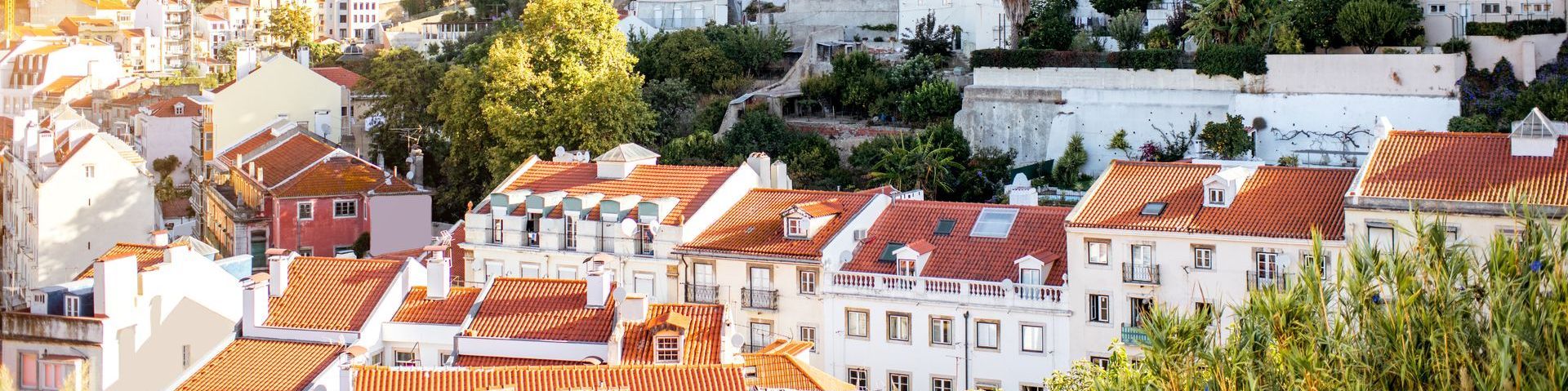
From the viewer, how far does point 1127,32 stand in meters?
57.0

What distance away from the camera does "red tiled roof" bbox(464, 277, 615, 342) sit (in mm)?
34906

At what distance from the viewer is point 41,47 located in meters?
96.4

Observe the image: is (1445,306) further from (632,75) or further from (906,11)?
(906,11)

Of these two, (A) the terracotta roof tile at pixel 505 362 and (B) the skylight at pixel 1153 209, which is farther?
(B) the skylight at pixel 1153 209

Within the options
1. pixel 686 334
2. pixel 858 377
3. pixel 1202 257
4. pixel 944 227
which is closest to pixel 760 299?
pixel 858 377

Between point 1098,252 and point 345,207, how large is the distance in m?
26.4

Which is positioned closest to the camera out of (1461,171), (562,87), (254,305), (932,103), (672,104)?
(254,305)

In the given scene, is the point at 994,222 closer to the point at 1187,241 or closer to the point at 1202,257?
the point at 1187,241

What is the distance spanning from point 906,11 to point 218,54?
61123mm

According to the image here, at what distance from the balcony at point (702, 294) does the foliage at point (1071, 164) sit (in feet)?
50.9

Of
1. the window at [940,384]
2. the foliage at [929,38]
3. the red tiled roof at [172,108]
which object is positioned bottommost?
the window at [940,384]

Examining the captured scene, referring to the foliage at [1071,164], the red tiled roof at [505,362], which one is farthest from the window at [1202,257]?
the foliage at [1071,164]

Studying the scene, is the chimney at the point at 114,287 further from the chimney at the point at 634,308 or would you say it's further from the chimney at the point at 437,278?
the chimney at the point at 634,308

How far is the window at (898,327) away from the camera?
128 feet
